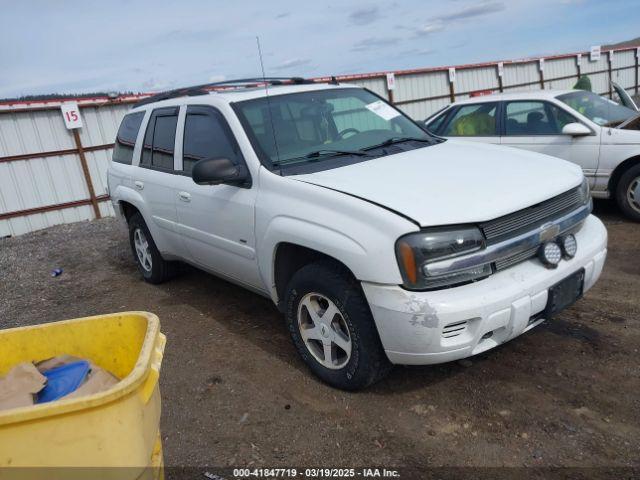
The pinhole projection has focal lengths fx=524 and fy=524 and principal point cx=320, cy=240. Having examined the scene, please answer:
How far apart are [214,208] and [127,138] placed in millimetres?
2160

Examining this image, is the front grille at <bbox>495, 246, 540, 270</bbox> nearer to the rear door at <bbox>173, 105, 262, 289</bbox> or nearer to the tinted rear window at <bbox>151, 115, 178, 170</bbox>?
the rear door at <bbox>173, 105, 262, 289</bbox>

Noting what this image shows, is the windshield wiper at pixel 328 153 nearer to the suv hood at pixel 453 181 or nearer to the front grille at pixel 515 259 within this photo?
the suv hood at pixel 453 181

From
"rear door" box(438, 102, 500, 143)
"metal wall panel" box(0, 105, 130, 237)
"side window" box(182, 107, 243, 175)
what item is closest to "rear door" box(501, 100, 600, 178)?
"rear door" box(438, 102, 500, 143)

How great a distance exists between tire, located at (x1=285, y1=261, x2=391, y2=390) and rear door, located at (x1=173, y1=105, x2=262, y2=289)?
0.53 meters

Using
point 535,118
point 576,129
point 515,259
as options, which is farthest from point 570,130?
point 515,259

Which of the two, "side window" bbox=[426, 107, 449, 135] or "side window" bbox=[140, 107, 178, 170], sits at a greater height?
"side window" bbox=[140, 107, 178, 170]

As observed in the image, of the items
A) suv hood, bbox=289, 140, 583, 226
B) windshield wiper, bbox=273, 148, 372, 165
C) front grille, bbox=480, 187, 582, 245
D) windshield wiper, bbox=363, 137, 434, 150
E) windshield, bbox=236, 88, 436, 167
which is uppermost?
windshield, bbox=236, 88, 436, 167

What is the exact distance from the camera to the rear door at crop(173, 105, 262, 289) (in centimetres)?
362

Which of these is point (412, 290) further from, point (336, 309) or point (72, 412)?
point (72, 412)

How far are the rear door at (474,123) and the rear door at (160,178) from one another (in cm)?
418

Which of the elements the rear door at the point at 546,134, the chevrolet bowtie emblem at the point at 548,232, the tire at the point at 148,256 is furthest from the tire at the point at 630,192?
the tire at the point at 148,256

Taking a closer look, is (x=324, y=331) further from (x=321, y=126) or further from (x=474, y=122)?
(x=474, y=122)

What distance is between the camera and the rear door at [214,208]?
3615 mm

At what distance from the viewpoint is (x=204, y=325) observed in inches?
178
